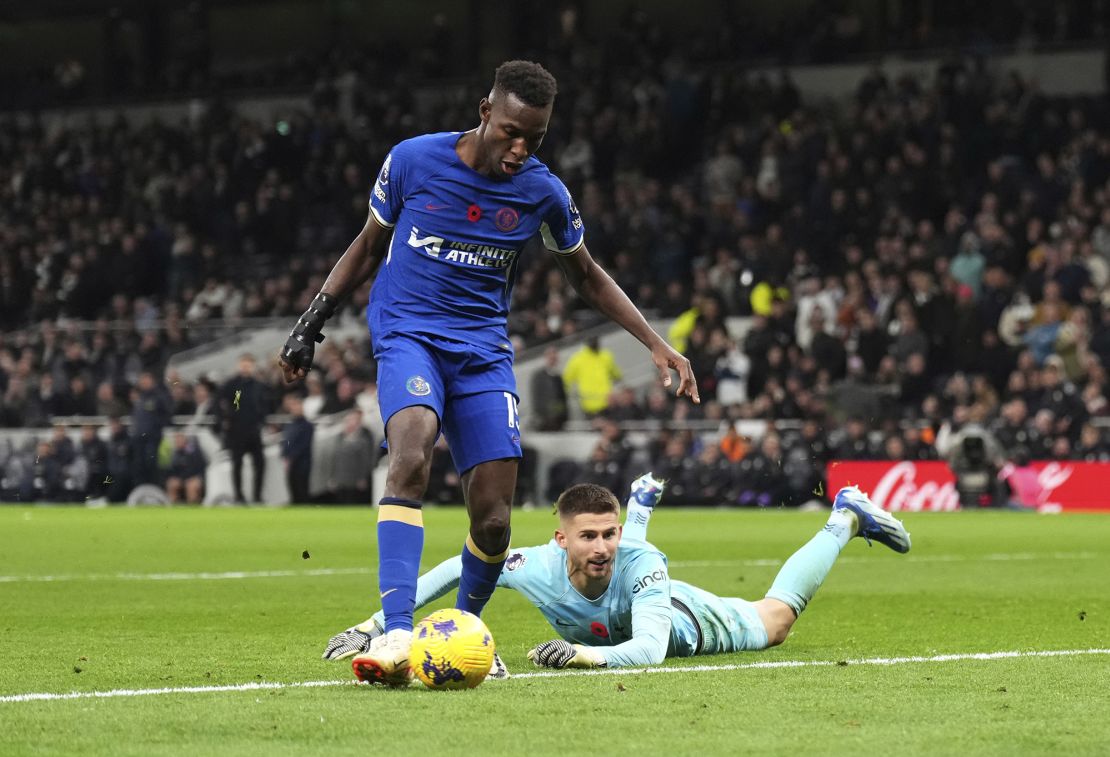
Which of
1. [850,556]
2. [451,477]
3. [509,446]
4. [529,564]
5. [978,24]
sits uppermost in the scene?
[978,24]


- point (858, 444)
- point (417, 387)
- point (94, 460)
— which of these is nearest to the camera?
point (417, 387)

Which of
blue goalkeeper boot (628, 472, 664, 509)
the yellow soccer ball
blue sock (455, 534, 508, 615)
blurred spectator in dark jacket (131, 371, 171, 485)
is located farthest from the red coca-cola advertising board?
the yellow soccer ball

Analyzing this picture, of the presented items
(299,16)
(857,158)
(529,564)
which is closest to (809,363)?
(857,158)

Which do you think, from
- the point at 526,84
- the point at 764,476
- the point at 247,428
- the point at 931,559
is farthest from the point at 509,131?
the point at 247,428

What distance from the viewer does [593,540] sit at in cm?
732

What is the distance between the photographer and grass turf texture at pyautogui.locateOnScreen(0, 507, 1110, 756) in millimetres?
5223

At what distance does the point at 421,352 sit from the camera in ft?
22.6

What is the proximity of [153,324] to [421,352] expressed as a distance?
2411 centimetres

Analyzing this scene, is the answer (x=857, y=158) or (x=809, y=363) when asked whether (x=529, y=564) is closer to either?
(x=809, y=363)

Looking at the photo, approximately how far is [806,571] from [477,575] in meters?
1.73

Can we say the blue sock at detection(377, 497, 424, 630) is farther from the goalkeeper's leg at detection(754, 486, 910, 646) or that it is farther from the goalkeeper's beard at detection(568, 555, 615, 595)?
the goalkeeper's leg at detection(754, 486, 910, 646)

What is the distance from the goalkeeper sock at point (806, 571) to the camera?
8172 mm

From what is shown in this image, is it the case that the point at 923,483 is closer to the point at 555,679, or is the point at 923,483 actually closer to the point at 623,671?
the point at 623,671

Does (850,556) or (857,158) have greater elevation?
(857,158)
